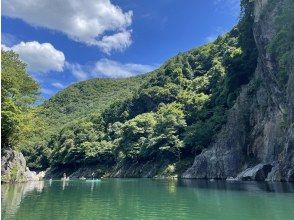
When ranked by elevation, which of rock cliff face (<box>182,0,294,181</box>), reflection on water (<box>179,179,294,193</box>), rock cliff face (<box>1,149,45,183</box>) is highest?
rock cliff face (<box>182,0,294,181</box>)

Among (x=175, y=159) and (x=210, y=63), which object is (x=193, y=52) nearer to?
(x=210, y=63)

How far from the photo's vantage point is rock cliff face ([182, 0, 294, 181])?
53.5 m

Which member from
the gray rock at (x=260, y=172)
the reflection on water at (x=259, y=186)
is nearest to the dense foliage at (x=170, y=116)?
the gray rock at (x=260, y=172)

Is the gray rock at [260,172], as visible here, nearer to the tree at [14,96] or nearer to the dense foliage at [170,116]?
the dense foliage at [170,116]

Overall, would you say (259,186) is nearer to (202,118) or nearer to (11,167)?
(11,167)

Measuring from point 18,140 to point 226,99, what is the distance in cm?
4963

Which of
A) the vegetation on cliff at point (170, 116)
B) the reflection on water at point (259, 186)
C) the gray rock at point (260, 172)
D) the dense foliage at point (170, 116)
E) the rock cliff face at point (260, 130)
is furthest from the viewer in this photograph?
the dense foliage at point (170, 116)

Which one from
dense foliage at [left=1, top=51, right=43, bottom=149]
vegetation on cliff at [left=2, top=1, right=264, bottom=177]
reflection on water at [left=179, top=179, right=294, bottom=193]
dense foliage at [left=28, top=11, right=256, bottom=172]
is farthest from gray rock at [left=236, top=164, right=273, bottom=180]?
dense foliage at [left=1, top=51, right=43, bottom=149]

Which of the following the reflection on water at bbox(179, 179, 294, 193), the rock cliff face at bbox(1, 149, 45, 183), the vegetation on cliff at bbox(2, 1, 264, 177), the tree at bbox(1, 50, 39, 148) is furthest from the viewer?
the vegetation on cliff at bbox(2, 1, 264, 177)

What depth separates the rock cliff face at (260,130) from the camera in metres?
53.5

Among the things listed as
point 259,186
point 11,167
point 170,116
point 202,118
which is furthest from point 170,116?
point 259,186

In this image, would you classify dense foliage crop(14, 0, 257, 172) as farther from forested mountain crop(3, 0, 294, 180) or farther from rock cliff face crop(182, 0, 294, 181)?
rock cliff face crop(182, 0, 294, 181)

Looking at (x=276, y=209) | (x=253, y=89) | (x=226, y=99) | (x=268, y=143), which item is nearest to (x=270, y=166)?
(x=268, y=143)

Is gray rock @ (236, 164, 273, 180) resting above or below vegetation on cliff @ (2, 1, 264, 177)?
below
